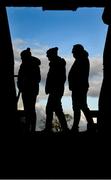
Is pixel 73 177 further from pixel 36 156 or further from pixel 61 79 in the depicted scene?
pixel 61 79

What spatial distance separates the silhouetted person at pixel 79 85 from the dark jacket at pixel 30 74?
0.85 meters

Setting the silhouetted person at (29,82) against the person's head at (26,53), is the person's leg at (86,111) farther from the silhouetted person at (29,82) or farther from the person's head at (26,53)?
the person's head at (26,53)

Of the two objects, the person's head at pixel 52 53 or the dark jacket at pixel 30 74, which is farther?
the dark jacket at pixel 30 74

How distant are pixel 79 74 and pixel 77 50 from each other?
55 centimetres

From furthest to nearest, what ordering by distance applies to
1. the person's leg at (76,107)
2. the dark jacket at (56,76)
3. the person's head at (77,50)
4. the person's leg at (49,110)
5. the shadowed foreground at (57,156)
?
the person's leg at (49,110)
the dark jacket at (56,76)
the person's leg at (76,107)
the person's head at (77,50)
the shadowed foreground at (57,156)

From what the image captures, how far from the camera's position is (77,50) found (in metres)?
10.3

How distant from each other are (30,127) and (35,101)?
67 cm

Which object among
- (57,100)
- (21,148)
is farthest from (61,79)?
(21,148)

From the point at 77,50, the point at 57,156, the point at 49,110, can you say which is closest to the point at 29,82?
the point at 49,110

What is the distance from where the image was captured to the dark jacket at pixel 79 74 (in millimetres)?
10453

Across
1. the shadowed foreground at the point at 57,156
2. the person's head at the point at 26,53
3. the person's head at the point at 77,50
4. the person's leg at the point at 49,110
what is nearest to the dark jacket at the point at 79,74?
the person's head at the point at 77,50

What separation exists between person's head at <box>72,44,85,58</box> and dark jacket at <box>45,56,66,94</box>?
0.45m

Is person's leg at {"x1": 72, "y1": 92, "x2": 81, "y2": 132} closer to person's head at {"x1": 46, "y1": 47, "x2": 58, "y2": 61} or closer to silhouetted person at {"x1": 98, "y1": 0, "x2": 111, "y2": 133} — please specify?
silhouetted person at {"x1": 98, "y1": 0, "x2": 111, "y2": 133}

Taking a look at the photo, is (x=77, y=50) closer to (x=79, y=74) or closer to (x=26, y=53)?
(x=79, y=74)
